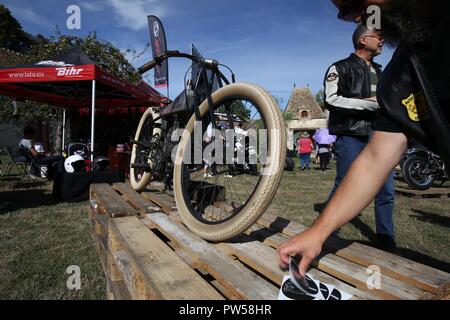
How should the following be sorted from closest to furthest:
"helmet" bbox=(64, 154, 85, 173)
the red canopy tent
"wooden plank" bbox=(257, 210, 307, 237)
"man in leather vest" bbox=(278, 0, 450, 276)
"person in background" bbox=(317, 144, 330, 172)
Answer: "man in leather vest" bbox=(278, 0, 450, 276)
"wooden plank" bbox=(257, 210, 307, 237)
"helmet" bbox=(64, 154, 85, 173)
the red canopy tent
"person in background" bbox=(317, 144, 330, 172)

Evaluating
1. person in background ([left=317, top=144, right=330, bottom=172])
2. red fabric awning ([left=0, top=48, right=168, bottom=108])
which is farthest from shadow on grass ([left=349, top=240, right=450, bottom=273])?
person in background ([left=317, top=144, right=330, bottom=172])

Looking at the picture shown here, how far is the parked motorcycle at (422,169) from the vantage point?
20.4ft

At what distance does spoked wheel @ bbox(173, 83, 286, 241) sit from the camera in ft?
5.36

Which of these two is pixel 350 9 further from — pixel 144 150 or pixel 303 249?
pixel 144 150

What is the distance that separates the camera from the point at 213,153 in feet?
8.09

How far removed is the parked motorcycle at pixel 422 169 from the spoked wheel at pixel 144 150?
538 cm

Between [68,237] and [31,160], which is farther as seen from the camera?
[31,160]

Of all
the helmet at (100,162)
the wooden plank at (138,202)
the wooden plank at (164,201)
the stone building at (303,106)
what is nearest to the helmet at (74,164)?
the helmet at (100,162)

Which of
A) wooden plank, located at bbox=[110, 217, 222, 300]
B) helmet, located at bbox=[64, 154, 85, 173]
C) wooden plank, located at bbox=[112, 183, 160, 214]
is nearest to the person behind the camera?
wooden plank, located at bbox=[110, 217, 222, 300]

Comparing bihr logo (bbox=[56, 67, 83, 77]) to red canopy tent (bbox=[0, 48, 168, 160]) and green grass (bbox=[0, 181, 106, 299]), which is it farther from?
green grass (bbox=[0, 181, 106, 299])

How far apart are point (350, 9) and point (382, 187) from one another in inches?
57.4

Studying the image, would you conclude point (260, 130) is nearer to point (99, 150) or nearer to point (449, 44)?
point (449, 44)
